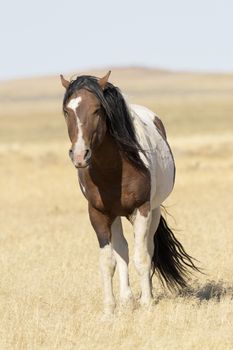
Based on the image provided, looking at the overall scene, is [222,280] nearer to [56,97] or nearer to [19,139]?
[19,139]

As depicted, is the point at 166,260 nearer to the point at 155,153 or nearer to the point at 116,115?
the point at 155,153

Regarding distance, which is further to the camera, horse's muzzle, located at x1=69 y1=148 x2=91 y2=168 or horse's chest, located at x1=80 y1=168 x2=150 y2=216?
horse's chest, located at x1=80 y1=168 x2=150 y2=216

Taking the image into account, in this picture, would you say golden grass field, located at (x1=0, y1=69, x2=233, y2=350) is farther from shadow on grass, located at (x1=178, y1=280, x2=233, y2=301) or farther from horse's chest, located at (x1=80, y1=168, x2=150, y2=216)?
horse's chest, located at (x1=80, y1=168, x2=150, y2=216)

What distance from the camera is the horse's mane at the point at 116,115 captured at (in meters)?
8.30

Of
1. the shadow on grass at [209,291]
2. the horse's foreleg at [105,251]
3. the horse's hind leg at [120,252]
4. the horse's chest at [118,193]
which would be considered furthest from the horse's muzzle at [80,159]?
the shadow on grass at [209,291]

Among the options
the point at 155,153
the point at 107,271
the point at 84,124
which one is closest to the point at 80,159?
the point at 84,124

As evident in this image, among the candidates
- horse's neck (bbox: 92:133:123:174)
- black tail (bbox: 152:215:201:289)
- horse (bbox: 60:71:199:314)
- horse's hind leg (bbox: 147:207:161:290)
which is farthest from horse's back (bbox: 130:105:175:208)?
black tail (bbox: 152:215:201:289)

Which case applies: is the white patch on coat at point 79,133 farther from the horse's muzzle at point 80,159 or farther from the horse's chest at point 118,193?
the horse's chest at point 118,193

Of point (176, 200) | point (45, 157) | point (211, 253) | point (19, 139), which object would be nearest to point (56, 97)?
point (19, 139)

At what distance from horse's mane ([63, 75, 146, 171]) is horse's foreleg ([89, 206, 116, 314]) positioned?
60cm

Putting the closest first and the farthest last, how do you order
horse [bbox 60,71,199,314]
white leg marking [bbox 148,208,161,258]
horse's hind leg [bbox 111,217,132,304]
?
horse [bbox 60,71,199,314] < horse's hind leg [bbox 111,217,132,304] < white leg marking [bbox 148,208,161,258]

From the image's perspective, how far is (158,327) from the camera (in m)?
7.97

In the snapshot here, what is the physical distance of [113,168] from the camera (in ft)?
28.8

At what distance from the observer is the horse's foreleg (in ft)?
29.1
